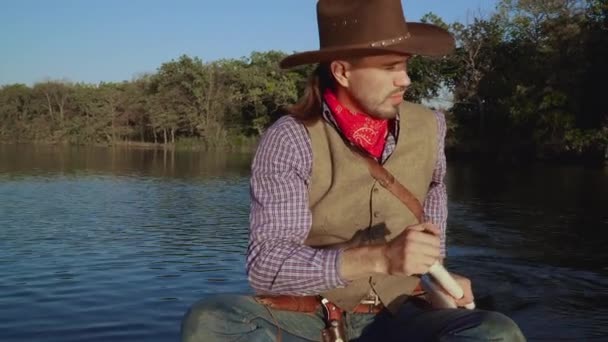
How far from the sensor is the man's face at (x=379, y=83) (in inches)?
98.3

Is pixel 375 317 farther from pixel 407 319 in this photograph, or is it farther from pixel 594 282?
pixel 594 282

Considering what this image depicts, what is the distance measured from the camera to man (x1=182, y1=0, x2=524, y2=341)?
7.54 feet

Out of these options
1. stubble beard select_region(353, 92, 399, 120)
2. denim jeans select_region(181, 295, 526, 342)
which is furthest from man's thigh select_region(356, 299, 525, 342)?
stubble beard select_region(353, 92, 399, 120)

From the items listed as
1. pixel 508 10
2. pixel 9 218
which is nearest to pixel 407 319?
pixel 9 218

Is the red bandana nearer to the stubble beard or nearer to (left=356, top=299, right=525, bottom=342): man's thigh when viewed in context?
the stubble beard

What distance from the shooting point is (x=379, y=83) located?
8.27 ft

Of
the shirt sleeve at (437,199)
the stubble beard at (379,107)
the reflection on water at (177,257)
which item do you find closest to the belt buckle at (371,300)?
the shirt sleeve at (437,199)

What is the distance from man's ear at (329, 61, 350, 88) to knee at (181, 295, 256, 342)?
0.89 metres

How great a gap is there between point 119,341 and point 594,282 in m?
7.01

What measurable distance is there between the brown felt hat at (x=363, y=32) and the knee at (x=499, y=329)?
92 cm

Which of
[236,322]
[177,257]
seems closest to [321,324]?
[236,322]

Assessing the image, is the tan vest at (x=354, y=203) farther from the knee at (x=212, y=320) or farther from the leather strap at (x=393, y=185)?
the knee at (x=212, y=320)

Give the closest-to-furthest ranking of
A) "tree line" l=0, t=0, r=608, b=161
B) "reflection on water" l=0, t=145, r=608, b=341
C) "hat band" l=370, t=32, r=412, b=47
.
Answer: "hat band" l=370, t=32, r=412, b=47 < "reflection on water" l=0, t=145, r=608, b=341 < "tree line" l=0, t=0, r=608, b=161

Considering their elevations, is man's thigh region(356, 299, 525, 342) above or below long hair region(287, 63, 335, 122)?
below
